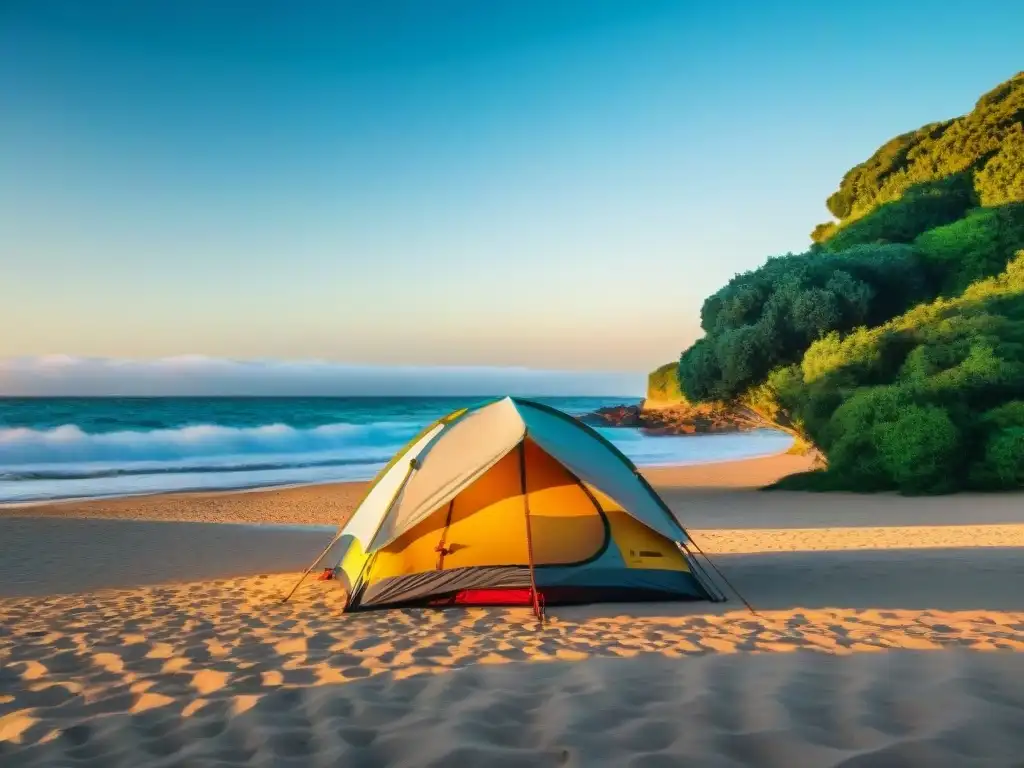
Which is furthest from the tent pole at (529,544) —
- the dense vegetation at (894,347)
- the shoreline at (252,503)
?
the dense vegetation at (894,347)

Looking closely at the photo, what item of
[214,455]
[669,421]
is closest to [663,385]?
[669,421]

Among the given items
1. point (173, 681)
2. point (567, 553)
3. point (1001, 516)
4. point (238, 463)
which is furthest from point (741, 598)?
point (238, 463)

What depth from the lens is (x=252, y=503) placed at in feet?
51.8

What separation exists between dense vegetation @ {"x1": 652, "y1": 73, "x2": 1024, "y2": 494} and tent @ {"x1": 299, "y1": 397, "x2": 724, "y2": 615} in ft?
33.0

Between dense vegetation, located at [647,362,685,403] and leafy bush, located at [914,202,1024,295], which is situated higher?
leafy bush, located at [914,202,1024,295]

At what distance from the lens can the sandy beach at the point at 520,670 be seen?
10.1 feet

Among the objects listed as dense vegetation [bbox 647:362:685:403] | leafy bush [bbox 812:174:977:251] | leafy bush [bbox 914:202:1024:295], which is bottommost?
dense vegetation [bbox 647:362:685:403]

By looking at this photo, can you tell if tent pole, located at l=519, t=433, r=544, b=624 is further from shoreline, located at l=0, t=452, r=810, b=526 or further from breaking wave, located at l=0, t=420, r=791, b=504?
breaking wave, located at l=0, t=420, r=791, b=504

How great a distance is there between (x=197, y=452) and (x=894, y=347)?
2762cm

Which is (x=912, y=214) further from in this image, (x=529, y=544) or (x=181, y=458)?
(x=181, y=458)

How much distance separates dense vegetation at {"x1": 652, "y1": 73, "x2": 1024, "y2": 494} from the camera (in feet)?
48.1

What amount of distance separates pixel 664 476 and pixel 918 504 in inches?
333

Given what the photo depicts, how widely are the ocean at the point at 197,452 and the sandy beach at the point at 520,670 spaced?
11647mm

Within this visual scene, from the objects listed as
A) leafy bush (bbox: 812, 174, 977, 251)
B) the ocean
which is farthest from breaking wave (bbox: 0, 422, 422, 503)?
leafy bush (bbox: 812, 174, 977, 251)
